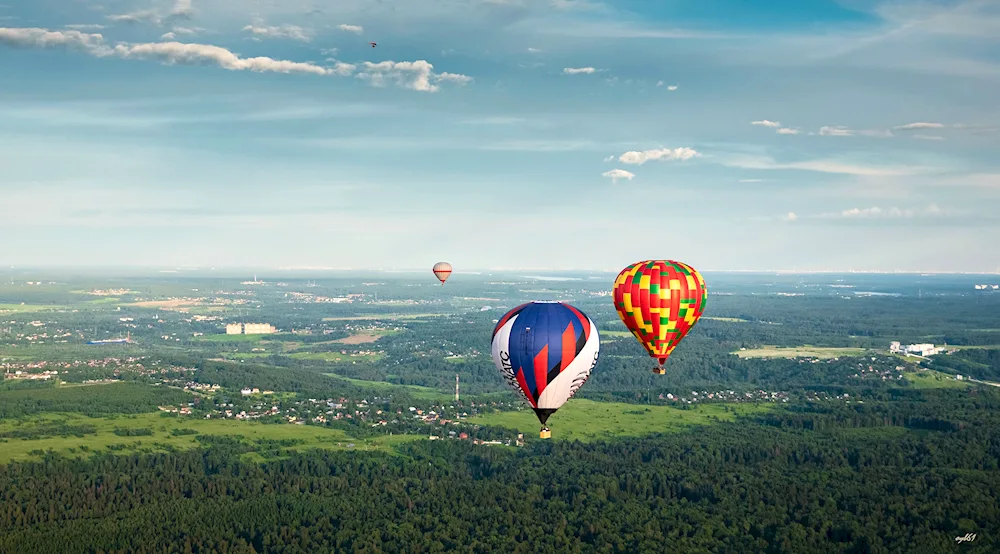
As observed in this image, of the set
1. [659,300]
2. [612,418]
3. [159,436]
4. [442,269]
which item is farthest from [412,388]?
[659,300]

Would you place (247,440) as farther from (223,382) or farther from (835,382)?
(835,382)

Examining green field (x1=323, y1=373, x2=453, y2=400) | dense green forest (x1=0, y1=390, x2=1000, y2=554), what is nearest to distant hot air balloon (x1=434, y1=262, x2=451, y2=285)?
green field (x1=323, y1=373, x2=453, y2=400)

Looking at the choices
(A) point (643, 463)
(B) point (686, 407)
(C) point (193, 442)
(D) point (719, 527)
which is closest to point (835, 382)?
(B) point (686, 407)

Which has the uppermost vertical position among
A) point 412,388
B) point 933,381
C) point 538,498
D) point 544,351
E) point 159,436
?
point 544,351

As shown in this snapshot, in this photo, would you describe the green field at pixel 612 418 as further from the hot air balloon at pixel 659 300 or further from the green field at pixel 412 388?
the hot air balloon at pixel 659 300

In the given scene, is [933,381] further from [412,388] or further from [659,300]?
[659,300]
